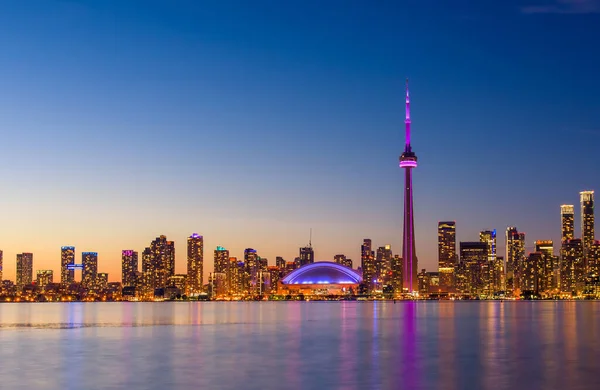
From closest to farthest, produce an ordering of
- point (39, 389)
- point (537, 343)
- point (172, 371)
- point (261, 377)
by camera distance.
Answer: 1. point (39, 389)
2. point (261, 377)
3. point (172, 371)
4. point (537, 343)

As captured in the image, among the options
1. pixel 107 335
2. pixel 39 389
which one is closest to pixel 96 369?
pixel 39 389

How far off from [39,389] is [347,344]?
116 feet

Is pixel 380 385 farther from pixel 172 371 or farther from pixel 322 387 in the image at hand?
pixel 172 371

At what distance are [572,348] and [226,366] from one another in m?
32.6

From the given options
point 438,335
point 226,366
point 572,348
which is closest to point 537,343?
point 572,348

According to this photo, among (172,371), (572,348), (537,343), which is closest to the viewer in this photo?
(172,371)

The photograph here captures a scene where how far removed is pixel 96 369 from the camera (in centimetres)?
5147

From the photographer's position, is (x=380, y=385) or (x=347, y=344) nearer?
(x=380, y=385)

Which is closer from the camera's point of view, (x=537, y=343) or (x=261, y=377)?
(x=261, y=377)

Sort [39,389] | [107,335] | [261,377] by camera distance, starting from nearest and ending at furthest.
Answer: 1. [39,389]
2. [261,377]
3. [107,335]

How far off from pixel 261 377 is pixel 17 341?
38.8 metres

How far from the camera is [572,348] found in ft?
226

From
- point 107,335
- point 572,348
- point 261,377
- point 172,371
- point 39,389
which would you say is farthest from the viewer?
point 107,335

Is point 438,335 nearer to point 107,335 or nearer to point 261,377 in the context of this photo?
point 107,335
